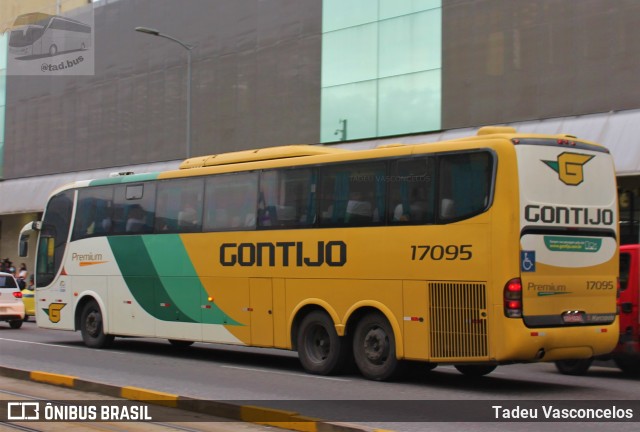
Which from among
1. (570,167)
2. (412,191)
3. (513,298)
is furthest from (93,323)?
(570,167)

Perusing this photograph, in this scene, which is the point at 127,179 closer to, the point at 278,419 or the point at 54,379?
the point at 54,379

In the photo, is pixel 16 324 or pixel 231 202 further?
pixel 16 324

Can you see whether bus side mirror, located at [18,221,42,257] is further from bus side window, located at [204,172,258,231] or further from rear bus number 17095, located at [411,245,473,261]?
rear bus number 17095, located at [411,245,473,261]

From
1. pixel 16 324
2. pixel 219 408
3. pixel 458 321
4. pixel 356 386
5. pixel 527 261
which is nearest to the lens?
pixel 219 408

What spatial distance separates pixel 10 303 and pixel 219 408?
→ 1796cm

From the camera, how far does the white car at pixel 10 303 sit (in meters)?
25.8

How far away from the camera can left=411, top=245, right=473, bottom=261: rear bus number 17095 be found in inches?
467

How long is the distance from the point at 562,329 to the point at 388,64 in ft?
56.0

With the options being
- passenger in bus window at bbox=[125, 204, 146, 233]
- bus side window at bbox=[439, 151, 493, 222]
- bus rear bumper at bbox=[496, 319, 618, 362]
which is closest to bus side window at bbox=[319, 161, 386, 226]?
bus side window at bbox=[439, 151, 493, 222]

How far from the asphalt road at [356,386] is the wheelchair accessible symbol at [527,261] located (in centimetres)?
165

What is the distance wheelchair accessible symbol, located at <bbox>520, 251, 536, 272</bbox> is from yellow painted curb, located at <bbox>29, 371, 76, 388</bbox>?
5.98 m

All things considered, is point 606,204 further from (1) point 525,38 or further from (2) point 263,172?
(1) point 525,38

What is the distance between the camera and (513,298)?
1143 centimetres

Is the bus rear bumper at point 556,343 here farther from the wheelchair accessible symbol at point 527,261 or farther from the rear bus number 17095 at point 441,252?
the rear bus number 17095 at point 441,252
